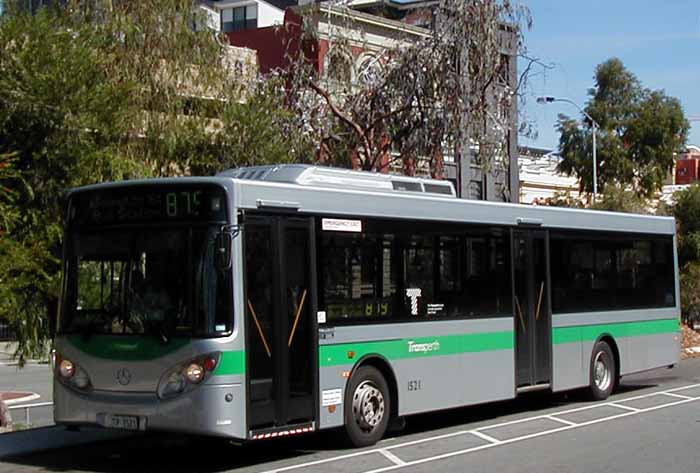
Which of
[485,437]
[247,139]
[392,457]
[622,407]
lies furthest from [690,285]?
[392,457]

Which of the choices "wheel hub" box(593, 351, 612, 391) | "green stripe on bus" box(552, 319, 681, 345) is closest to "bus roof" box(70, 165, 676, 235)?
"green stripe on bus" box(552, 319, 681, 345)

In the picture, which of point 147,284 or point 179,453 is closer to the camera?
point 147,284

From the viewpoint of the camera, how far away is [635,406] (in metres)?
18.1

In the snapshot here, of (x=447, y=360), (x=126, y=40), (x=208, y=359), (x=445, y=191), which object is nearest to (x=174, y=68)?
(x=126, y=40)

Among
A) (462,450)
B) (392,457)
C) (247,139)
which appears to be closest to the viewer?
(392,457)

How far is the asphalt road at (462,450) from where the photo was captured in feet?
40.4

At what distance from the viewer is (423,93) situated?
21.7m

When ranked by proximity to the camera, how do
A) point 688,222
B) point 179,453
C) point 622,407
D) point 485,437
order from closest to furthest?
point 179,453 < point 485,437 < point 622,407 < point 688,222

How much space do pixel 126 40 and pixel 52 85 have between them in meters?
4.10

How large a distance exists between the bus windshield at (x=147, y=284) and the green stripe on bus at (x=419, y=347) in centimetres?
188

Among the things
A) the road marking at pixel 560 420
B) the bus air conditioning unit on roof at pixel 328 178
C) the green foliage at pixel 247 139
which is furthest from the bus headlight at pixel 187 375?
the green foliage at pixel 247 139

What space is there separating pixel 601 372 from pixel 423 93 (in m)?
6.35

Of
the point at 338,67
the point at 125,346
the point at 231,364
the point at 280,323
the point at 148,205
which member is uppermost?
the point at 338,67

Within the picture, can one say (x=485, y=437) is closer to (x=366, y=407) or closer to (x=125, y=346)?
(x=366, y=407)
